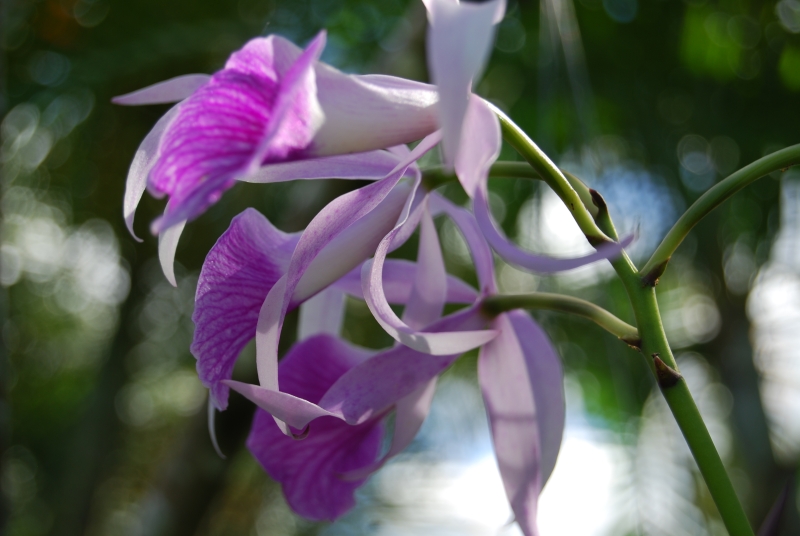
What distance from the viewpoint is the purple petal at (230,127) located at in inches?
8.3

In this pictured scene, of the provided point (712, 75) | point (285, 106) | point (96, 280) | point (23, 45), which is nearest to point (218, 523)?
point (96, 280)

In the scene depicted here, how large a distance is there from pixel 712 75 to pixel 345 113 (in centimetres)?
135

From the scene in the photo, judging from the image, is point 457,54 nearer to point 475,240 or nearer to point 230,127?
point 230,127

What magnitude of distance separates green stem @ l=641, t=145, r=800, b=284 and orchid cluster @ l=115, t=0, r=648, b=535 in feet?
0.16

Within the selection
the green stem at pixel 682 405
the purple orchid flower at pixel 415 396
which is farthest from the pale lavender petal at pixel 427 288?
the green stem at pixel 682 405

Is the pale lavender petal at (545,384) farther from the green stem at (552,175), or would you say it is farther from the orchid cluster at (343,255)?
the green stem at (552,175)

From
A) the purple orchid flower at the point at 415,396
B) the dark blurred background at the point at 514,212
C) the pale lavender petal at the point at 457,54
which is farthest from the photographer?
the dark blurred background at the point at 514,212

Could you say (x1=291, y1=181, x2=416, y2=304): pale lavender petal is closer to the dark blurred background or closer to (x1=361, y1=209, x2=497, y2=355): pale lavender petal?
(x1=361, y1=209, x2=497, y2=355): pale lavender petal

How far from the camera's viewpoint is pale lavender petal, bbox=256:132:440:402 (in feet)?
0.85

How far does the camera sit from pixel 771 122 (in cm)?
129

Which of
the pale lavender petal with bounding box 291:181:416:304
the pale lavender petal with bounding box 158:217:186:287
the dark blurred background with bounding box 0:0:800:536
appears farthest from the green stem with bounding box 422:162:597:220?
the dark blurred background with bounding box 0:0:800:536

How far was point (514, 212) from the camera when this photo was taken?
174 cm

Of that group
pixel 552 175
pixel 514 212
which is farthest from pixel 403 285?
pixel 514 212

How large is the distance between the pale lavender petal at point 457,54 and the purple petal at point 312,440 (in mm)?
178
